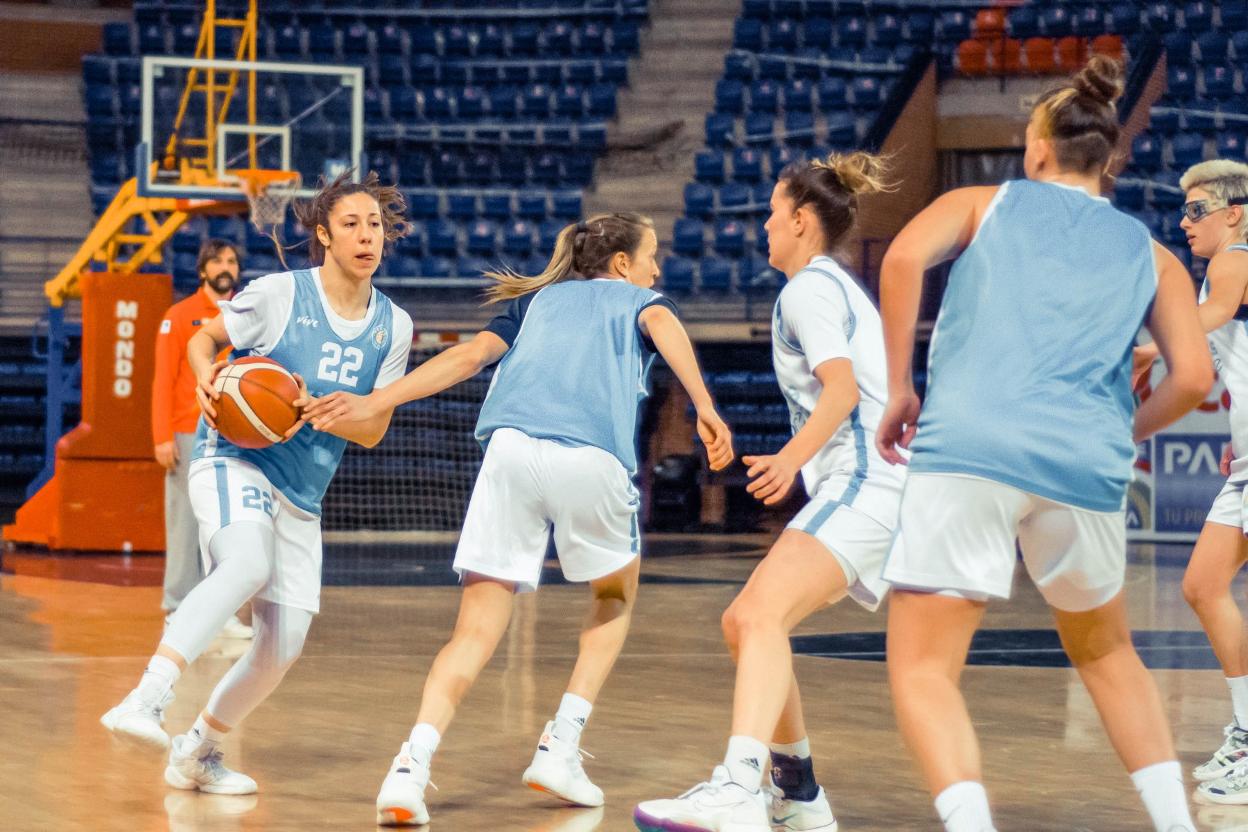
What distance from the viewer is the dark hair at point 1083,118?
365cm

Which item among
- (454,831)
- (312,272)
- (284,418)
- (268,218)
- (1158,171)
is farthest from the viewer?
(1158,171)

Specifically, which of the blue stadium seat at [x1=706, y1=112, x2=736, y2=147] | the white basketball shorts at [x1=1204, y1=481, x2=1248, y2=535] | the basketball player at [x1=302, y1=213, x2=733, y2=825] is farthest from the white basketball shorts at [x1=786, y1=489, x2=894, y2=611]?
the blue stadium seat at [x1=706, y1=112, x2=736, y2=147]

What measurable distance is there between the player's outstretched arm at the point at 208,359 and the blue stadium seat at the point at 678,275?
1363 centimetres

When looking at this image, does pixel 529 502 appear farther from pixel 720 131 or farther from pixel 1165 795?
pixel 720 131

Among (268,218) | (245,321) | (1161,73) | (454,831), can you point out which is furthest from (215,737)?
(1161,73)

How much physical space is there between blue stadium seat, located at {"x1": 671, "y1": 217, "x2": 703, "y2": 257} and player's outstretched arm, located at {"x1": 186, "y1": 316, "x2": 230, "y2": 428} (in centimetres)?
1427

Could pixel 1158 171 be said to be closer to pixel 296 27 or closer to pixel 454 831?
pixel 296 27

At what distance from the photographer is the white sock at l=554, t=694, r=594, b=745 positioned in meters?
4.93

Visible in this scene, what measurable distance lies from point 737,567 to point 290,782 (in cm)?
806

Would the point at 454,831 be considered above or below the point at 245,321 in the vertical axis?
below

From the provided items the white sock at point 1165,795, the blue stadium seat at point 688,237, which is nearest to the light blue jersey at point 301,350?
the white sock at point 1165,795

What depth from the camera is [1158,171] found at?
18875mm

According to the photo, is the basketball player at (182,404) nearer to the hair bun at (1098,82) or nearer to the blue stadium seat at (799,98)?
the hair bun at (1098,82)

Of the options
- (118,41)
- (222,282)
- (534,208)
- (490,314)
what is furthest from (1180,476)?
(118,41)
